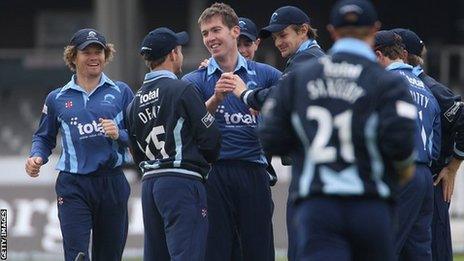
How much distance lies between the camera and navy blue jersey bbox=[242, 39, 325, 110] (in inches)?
352

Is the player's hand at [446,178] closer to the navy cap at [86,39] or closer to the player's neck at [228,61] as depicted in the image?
the player's neck at [228,61]

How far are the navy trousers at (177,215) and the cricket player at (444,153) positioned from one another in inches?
86.3

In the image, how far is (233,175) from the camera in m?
9.59

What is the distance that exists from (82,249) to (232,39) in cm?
205

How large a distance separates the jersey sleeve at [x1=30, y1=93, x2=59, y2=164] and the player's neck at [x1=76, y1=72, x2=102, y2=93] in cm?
25

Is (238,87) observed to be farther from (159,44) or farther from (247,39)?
(247,39)

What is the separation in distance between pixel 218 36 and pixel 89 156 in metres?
1.46

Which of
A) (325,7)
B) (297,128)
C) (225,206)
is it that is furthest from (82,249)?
(325,7)

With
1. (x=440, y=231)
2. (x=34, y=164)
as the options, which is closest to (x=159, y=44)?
(x=34, y=164)

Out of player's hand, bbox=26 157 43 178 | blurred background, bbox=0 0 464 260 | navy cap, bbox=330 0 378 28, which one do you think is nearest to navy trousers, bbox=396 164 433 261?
navy cap, bbox=330 0 378 28

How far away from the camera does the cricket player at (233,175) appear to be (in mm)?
9586

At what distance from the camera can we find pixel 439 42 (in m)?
30.6

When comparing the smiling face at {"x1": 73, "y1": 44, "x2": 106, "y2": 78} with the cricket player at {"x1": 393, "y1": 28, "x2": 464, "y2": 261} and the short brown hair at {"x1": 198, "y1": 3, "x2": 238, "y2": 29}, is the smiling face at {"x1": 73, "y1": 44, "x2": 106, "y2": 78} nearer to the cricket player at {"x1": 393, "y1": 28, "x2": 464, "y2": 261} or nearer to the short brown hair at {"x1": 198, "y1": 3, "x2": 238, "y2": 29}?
the short brown hair at {"x1": 198, "y1": 3, "x2": 238, "y2": 29}

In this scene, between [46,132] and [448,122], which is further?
[46,132]
